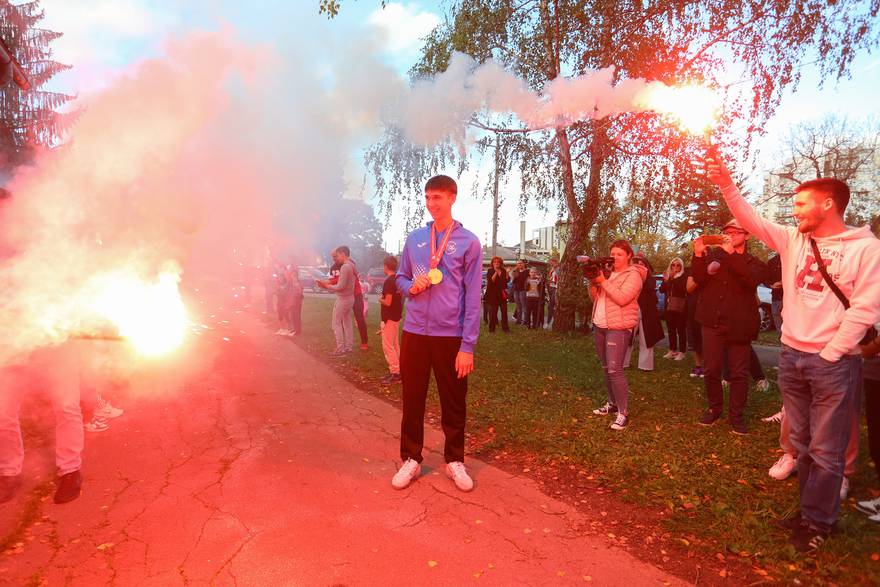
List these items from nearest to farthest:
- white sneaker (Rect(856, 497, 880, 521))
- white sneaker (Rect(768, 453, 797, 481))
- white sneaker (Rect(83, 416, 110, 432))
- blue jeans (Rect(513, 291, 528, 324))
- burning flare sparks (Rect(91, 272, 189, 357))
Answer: white sneaker (Rect(856, 497, 880, 521)), white sneaker (Rect(768, 453, 797, 481)), burning flare sparks (Rect(91, 272, 189, 357)), white sneaker (Rect(83, 416, 110, 432)), blue jeans (Rect(513, 291, 528, 324))

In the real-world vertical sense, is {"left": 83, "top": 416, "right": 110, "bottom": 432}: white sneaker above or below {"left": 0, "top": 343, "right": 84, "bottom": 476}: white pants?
below

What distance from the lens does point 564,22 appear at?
1179cm

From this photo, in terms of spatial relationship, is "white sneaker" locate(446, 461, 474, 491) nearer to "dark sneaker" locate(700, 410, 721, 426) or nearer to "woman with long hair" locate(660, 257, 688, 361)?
"dark sneaker" locate(700, 410, 721, 426)

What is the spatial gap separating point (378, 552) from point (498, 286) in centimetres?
1140

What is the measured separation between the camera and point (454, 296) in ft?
13.1

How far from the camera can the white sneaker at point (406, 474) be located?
158 inches

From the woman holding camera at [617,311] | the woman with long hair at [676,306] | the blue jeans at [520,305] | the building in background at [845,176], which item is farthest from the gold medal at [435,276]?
the building in background at [845,176]

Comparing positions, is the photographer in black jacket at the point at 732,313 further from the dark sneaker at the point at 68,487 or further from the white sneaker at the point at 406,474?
the dark sneaker at the point at 68,487

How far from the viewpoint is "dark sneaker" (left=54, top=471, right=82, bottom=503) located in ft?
12.0

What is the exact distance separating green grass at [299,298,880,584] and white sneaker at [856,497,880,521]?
0.31 ft

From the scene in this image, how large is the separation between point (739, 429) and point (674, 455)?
113 cm

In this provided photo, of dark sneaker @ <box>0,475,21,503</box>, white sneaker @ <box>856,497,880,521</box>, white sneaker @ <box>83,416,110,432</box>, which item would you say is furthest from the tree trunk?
dark sneaker @ <box>0,475,21,503</box>

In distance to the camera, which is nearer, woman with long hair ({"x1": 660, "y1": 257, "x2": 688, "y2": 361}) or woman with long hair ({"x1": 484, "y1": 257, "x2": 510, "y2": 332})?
woman with long hair ({"x1": 660, "y1": 257, "x2": 688, "y2": 361})

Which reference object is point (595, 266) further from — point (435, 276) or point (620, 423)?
point (435, 276)
